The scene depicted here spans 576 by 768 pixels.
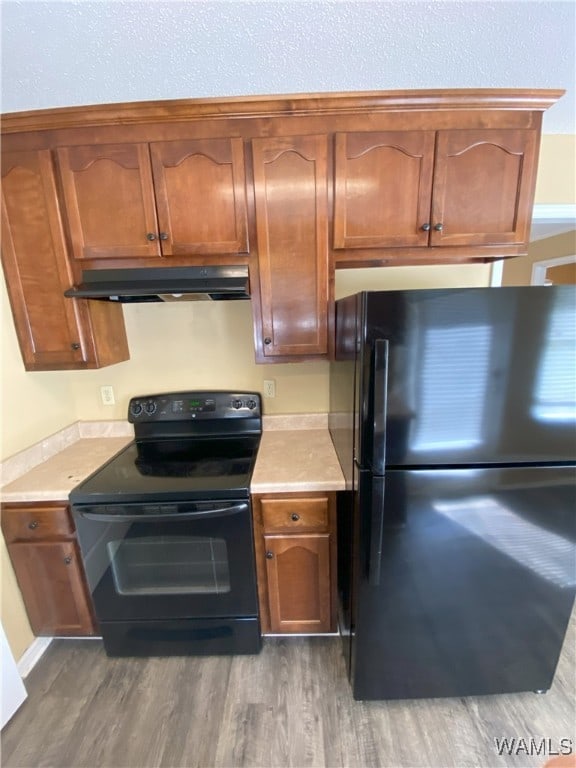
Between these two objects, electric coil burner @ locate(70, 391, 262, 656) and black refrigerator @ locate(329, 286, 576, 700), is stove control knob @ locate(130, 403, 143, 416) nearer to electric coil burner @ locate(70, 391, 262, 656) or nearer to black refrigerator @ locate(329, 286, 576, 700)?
electric coil burner @ locate(70, 391, 262, 656)

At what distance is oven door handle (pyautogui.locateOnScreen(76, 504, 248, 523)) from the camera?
55.3 inches

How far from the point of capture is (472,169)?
1388 millimetres

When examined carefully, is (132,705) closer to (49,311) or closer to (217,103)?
(49,311)

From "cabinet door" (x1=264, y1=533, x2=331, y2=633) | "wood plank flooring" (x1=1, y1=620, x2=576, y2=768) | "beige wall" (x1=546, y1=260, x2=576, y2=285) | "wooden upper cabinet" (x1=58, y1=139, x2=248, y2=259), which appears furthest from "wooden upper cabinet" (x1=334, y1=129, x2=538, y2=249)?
"beige wall" (x1=546, y1=260, x2=576, y2=285)

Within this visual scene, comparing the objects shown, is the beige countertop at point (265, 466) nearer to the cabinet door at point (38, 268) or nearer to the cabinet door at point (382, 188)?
the cabinet door at point (38, 268)

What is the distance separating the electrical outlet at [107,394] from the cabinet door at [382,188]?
61.2 inches

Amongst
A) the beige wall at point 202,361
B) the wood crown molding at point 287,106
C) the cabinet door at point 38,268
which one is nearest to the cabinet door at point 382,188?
the wood crown molding at point 287,106

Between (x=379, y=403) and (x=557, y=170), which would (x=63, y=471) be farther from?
(x=557, y=170)

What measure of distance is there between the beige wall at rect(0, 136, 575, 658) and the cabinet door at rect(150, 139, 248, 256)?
1.48 feet

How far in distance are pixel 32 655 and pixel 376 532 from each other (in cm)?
186

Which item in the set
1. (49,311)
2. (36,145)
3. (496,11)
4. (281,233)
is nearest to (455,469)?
(281,233)

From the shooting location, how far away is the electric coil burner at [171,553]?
4.62 ft

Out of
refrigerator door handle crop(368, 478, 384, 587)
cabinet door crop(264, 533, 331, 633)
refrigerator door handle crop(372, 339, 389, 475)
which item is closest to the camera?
refrigerator door handle crop(372, 339, 389, 475)

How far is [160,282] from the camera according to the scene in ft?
4.74
